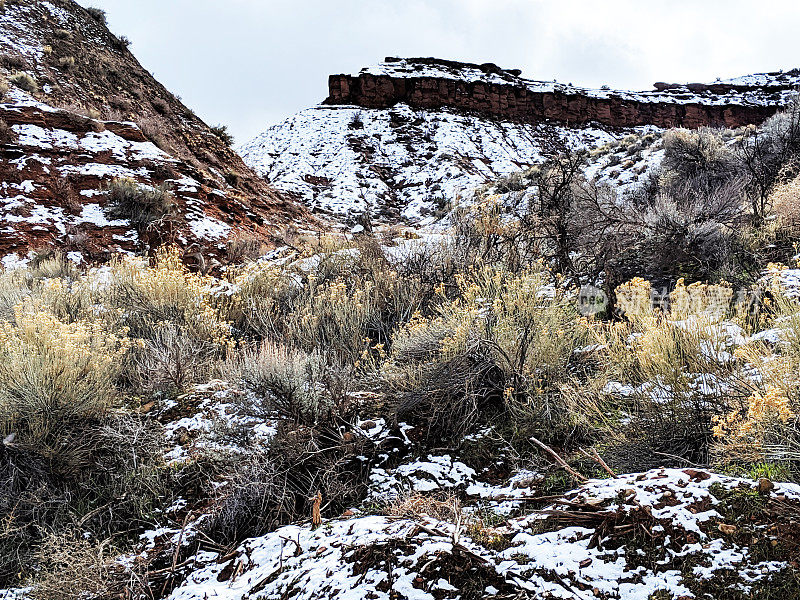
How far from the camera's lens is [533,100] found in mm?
44344

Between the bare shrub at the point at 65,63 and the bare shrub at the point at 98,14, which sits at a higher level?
the bare shrub at the point at 98,14

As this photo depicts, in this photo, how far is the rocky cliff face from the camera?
4353cm

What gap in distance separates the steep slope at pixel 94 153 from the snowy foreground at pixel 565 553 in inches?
301

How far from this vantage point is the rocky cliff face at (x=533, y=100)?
143 feet

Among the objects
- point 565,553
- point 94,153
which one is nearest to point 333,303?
point 565,553

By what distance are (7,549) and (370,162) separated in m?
32.2

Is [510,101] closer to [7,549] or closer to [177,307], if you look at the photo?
[177,307]

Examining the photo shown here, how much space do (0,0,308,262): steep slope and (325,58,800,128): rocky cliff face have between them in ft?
98.8

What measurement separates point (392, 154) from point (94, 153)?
85.3 ft

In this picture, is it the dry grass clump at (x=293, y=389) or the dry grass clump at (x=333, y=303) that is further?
the dry grass clump at (x=333, y=303)

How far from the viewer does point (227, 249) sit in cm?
895

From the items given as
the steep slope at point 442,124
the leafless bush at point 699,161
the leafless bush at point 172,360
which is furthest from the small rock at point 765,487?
the steep slope at point 442,124

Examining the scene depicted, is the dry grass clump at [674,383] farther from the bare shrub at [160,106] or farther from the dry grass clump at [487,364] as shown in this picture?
the bare shrub at [160,106]

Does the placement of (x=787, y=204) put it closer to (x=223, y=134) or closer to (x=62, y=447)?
(x=62, y=447)
